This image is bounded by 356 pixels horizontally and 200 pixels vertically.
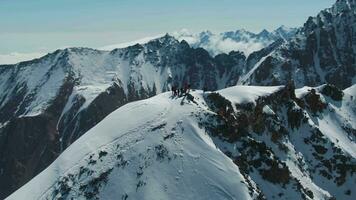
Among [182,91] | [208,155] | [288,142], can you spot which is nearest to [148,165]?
[208,155]

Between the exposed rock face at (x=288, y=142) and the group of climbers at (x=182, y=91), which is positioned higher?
the group of climbers at (x=182, y=91)

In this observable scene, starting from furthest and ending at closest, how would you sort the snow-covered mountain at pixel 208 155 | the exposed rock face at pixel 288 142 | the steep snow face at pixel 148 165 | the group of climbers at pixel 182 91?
the group of climbers at pixel 182 91, the exposed rock face at pixel 288 142, the snow-covered mountain at pixel 208 155, the steep snow face at pixel 148 165

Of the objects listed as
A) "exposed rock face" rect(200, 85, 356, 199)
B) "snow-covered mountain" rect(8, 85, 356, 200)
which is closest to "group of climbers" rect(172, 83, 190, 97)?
"snow-covered mountain" rect(8, 85, 356, 200)

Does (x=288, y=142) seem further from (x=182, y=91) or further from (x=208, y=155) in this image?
(x=208, y=155)

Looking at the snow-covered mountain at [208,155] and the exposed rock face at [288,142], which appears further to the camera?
the exposed rock face at [288,142]

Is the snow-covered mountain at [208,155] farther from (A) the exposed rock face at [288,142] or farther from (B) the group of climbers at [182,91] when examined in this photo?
(B) the group of climbers at [182,91]

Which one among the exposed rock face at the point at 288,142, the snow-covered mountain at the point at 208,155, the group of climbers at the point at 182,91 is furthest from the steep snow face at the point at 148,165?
the group of climbers at the point at 182,91
